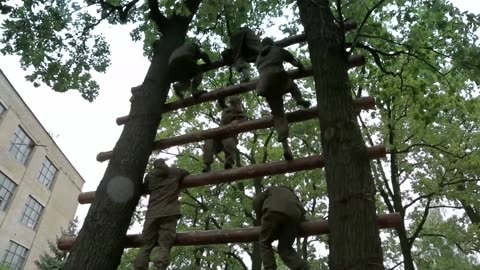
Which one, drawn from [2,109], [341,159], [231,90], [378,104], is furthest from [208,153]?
[2,109]

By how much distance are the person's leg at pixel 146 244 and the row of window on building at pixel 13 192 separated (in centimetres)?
2098

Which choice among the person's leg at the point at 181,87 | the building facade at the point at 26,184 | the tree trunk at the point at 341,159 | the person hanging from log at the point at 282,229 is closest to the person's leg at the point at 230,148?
the person's leg at the point at 181,87

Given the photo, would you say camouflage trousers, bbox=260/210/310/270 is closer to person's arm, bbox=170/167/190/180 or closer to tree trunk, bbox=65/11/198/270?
person's arm, bbox=170/167/190/180

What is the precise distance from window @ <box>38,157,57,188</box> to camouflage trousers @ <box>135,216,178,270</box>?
82.5ft

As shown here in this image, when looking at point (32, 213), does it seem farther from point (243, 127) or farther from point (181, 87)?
point (243, 127)

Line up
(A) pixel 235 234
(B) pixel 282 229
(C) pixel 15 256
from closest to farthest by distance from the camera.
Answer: (A) pixel 235 234 → (B) pixel 282 229 → (C) pixel 15 256

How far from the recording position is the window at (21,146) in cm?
2324

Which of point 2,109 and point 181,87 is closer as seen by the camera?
point 181,87

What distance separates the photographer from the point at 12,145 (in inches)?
906

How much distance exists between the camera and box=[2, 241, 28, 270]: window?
2264cm

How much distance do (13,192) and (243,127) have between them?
2325cm

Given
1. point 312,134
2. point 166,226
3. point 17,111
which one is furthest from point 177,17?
point 17,111

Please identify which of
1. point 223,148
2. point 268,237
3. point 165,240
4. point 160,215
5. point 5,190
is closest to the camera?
point 268,237

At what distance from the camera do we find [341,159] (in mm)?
3385
